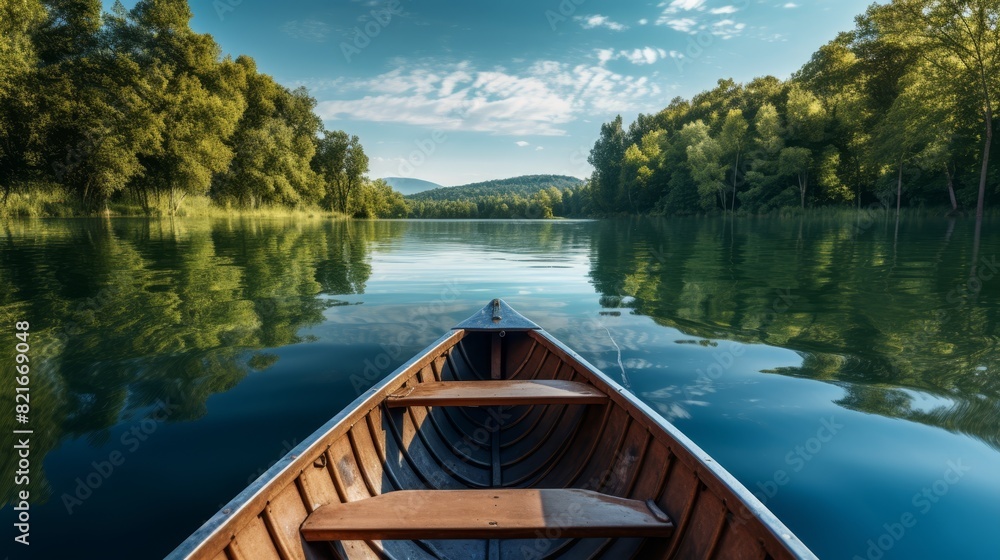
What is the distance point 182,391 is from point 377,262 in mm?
12027

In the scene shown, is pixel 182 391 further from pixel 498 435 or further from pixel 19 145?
pixel 19 145

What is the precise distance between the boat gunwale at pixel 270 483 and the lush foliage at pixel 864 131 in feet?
129

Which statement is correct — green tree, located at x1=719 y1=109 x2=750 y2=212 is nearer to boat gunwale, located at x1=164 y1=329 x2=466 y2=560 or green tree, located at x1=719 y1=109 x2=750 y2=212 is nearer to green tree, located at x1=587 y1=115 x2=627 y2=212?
green tree, located at x1=587 y1=115 x2=627 y2=212

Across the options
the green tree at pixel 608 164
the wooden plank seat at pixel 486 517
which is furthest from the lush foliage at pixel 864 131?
the wooden plank seat at pixel 486 517

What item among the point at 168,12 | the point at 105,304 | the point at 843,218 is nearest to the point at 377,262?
the point at 105,304

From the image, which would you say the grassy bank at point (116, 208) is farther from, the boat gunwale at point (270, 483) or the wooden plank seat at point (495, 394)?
the boat gunwale at point (270, 483)

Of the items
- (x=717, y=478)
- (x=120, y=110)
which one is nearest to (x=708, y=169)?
(x=120, y=110)

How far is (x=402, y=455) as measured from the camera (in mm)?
4113

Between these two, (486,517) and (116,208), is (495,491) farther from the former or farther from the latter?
(116,208)

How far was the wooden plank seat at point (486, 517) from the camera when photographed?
2586mm

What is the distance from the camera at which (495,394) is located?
433cm

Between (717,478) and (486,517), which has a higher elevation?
(717,478)

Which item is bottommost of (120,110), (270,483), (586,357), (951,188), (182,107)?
(586,357)

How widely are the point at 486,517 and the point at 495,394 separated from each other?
1649 millimetres
